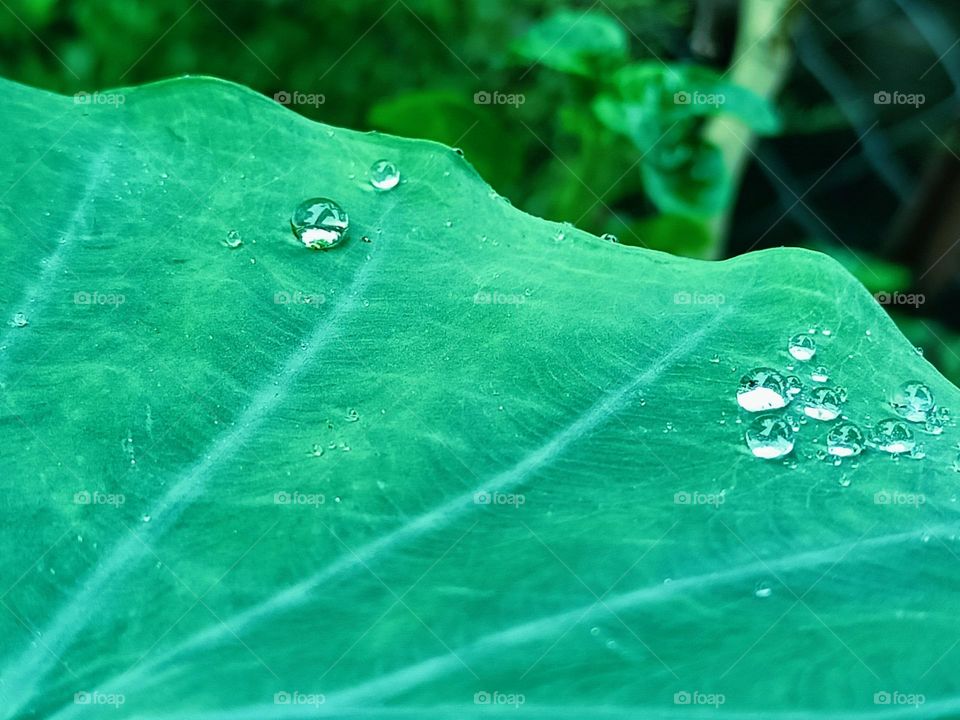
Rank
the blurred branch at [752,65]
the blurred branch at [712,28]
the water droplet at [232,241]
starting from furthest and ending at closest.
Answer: the blurred branch at [712,28]
the blurred branch at [752,65]
the water droplet at [232,241]

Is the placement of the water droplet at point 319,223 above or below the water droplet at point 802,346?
above

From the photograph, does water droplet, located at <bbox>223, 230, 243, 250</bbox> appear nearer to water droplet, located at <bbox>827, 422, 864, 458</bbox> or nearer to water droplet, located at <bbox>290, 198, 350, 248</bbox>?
water droplet, located at <bbox>290, 198, 350, 248</bbox>

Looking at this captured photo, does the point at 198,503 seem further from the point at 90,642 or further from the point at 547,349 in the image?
the point at 547,349

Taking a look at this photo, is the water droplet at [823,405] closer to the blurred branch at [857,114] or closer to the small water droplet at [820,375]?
the small water droplet at [820,375]

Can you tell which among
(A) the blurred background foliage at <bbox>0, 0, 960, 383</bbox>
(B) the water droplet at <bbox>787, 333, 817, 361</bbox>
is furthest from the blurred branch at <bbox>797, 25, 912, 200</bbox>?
(B) the water droplet at <bbox>787, 333, 817, 361</bbox>

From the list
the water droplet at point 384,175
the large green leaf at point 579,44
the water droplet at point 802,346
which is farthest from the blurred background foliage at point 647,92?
the water droplet at point 802,346

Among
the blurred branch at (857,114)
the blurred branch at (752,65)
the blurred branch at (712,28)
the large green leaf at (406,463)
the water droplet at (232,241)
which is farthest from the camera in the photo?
the blurred branch at (857,114)

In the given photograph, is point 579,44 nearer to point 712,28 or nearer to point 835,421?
point 712,28
